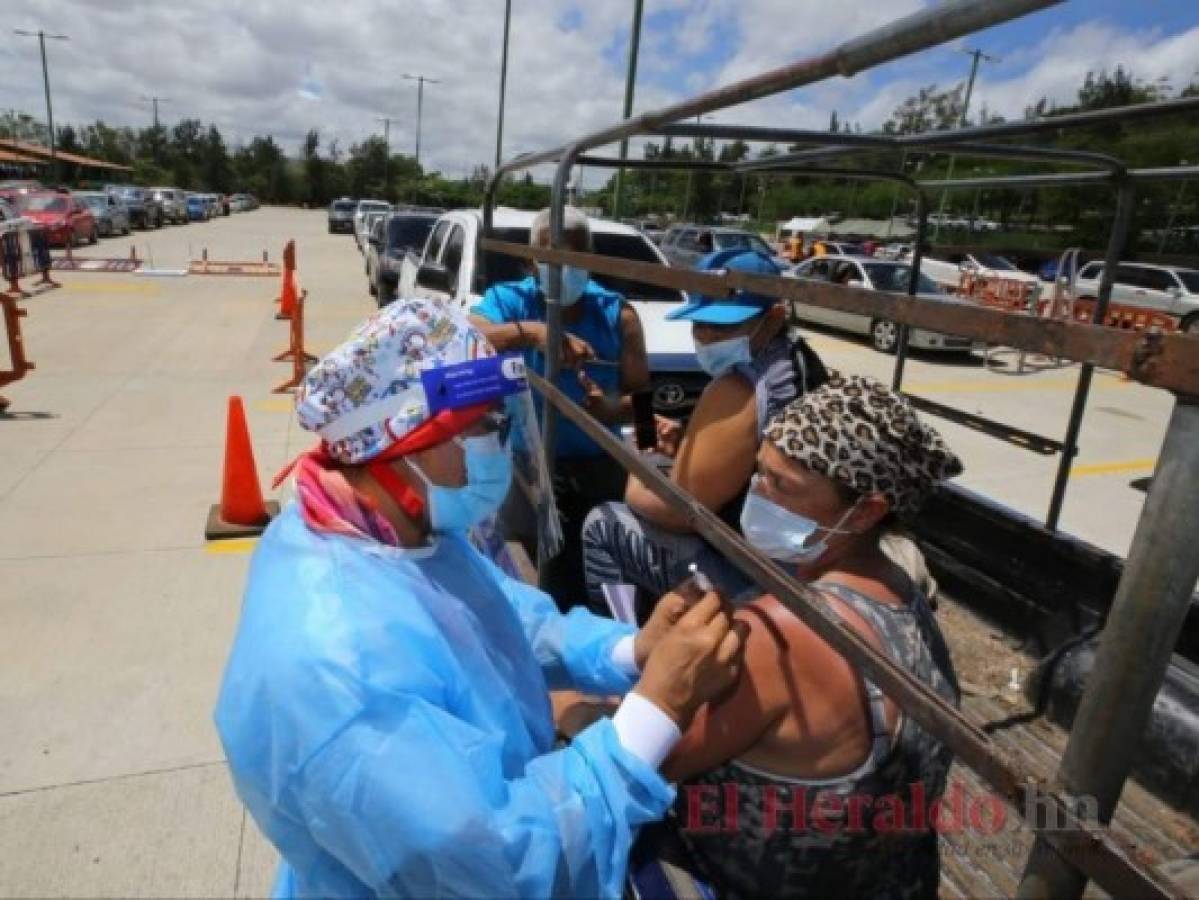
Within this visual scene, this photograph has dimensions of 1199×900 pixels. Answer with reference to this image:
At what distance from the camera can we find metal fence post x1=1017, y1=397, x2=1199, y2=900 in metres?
0.77

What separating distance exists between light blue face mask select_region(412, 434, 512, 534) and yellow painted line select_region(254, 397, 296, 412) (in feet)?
21.7

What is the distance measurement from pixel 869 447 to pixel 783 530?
261mm

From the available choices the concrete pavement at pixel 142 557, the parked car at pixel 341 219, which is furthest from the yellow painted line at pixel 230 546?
the parked car at pixel 341 219

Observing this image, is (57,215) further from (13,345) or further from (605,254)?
(605,254)

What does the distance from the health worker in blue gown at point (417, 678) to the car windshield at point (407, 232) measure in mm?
12250

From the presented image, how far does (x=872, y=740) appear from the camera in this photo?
1442 mm

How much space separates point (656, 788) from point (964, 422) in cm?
269

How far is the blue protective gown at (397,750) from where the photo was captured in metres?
Result: 1.11

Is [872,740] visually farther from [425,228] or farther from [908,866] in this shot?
[425,228]

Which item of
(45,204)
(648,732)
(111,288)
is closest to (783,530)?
(648,732)

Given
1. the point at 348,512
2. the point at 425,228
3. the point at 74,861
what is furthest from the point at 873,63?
the point at 425,228

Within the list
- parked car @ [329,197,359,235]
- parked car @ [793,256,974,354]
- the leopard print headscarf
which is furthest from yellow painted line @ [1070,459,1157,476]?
parked car @ [329,197,359,235]

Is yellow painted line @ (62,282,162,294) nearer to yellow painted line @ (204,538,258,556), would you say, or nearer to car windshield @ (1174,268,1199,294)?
yellow painted line @ (204,538,258,556)

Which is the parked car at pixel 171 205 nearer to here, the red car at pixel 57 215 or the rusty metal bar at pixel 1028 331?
the red car at pixel 57 215
